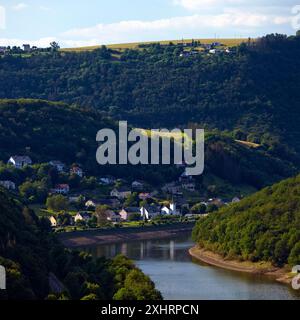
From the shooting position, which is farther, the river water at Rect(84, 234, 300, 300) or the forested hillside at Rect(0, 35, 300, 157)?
the forested hillside at Rect(0, 35, 300, 157)

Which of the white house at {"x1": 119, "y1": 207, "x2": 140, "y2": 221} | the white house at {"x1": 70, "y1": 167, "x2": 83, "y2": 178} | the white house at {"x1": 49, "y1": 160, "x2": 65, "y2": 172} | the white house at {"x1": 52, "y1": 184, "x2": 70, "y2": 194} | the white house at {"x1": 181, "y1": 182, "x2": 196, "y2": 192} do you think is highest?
the white house at {"x1": 49, "y1": 160, "x2": 65, "y2": 172}

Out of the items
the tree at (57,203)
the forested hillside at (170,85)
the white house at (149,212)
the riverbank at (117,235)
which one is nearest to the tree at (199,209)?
the white house at (149,212)

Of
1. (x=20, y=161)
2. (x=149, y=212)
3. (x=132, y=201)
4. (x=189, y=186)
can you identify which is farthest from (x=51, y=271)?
(x=189, y=186)

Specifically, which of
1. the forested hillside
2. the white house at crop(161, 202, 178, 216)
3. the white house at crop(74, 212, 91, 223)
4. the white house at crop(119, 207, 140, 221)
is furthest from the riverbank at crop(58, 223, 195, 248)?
the forested hillside

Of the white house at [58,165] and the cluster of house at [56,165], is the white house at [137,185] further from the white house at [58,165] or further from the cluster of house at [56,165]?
the white house at [58,165]

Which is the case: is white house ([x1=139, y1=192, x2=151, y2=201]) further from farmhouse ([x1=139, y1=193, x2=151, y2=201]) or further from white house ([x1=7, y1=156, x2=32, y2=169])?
white house ([x1=7, y1=156, x2=32, y2=169])
